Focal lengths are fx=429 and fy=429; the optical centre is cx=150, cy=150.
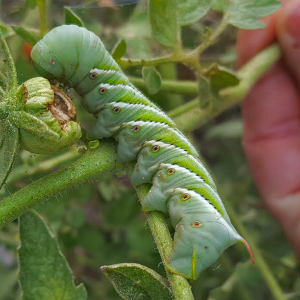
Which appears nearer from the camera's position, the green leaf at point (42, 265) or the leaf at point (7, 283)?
the green leaf at point (42, 265)

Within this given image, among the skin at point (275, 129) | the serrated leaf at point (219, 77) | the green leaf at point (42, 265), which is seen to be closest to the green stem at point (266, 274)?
the skin at point (275, 129)

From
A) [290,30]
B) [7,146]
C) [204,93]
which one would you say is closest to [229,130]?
[290,30]

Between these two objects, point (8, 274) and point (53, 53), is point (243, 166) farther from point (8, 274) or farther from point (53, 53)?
point (53, 53)

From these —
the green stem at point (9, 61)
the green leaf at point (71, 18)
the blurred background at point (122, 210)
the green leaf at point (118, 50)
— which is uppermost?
the green stem at point (9, 61)

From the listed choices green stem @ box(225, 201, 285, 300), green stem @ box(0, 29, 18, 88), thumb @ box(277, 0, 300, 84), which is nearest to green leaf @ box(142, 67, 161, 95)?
green stem @ box(0, 29, 18, 88)

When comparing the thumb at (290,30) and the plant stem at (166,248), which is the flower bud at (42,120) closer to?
the plant stem at (166,248)

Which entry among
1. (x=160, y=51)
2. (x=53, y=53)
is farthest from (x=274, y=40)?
(x=53, y=53)

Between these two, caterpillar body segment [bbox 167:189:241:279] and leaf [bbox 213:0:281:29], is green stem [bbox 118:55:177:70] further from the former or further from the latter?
caterpillar body segment [bbox 167:189:241:279]
